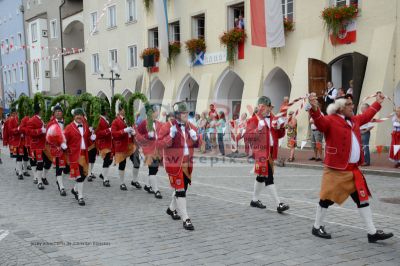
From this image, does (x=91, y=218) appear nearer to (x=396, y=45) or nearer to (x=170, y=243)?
(x=170, y=243)

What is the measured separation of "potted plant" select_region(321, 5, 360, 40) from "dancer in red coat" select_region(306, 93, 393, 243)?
11.2 m

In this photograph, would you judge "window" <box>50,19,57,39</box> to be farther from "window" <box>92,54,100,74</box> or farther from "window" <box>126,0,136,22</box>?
"window" <box>126,0,136,22</box>

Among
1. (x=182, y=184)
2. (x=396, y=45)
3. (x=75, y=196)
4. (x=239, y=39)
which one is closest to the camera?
(x=182, y=184)

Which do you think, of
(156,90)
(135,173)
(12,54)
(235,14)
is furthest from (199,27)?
(12,54)

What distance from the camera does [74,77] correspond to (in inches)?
1519

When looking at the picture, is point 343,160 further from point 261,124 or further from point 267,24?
point 267,24

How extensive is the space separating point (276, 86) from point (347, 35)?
16.4ft

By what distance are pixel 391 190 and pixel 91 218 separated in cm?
637

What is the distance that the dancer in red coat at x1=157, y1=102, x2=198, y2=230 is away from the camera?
6.77 m

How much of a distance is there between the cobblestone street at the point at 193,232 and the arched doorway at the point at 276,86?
33.7 ft

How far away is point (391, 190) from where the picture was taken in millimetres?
9508

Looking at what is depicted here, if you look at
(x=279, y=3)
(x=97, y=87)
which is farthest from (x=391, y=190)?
(x=97, y=87)

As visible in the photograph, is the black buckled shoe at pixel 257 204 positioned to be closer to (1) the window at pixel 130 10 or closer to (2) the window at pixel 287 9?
(2) the window at pixel 287 9

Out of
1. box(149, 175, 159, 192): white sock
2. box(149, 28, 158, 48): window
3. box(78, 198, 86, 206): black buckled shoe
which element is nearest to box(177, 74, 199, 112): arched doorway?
box(149, 28, 158, 48): window
